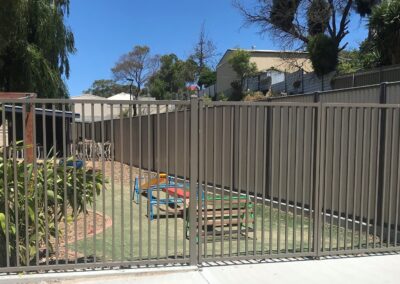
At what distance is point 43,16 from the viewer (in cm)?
1962

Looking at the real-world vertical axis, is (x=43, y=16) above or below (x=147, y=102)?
above

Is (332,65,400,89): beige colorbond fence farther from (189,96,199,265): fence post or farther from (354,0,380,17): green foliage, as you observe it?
(354,0,380,17): green foliage

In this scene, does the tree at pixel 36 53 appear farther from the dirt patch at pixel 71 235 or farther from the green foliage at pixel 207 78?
the green foliage at pixel 207 78

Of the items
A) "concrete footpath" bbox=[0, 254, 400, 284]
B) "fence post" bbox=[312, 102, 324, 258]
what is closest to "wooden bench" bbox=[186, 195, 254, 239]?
"concrete footpath" bbox=[0, 254, 400, 284]

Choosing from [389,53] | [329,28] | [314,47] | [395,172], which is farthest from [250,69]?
[395,172]

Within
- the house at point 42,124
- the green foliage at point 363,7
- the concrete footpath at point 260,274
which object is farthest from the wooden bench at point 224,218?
the green foliage at point 363,7

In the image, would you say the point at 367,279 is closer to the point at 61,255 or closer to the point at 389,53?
the point at 61,255

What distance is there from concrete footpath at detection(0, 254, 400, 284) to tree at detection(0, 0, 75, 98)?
13960mm

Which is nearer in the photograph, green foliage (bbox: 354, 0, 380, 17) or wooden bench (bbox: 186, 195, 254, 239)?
wooden bench (bbox: 186, 195, 254, 239)

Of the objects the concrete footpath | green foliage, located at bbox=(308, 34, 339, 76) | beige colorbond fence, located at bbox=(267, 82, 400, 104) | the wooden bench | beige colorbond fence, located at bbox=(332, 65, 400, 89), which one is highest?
green foliage, located at bbox=(308, 34, 339, 76)

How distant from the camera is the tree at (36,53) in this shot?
1870 cm

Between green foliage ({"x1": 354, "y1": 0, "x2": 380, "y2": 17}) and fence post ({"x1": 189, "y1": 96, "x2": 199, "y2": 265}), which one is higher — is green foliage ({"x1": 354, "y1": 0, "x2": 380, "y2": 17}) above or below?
above

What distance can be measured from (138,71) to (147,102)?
7294 cm

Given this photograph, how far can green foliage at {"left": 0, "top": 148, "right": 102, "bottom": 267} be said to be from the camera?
5.30 meters
